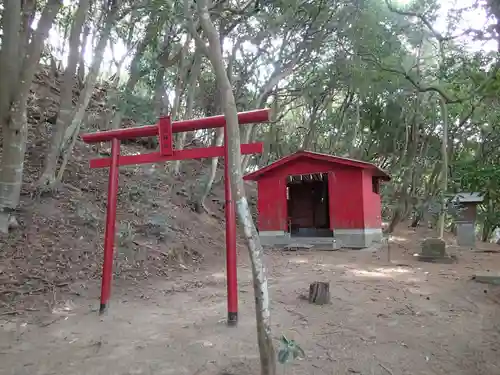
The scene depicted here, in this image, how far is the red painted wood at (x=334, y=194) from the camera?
1279cm

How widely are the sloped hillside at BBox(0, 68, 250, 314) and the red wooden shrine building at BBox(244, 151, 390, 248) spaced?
1.83 m

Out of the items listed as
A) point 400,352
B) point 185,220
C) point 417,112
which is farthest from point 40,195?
point 417,112

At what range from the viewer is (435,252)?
1046 centimetres

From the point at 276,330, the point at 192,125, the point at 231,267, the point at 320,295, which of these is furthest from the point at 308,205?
the point at 276,330

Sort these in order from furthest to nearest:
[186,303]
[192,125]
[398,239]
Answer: [398,239]
[186,303]
[192,125]

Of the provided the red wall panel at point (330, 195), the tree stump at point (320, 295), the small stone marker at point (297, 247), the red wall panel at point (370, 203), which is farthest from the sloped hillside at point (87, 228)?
the red wall panel at point (370, 203)

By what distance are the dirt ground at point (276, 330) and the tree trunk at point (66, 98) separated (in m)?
3.45

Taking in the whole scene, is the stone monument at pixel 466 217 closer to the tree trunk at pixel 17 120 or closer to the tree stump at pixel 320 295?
the tree stump at pixel 320 295

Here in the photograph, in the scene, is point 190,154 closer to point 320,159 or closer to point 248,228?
point 248,228

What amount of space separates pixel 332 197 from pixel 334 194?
12cm

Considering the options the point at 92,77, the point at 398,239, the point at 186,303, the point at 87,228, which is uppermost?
the point at 92,77

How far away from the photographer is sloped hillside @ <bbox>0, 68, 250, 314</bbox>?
691 centimetres

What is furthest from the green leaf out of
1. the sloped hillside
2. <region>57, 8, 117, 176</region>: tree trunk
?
<region>57, 8, 117, 176</region>: tree trunk

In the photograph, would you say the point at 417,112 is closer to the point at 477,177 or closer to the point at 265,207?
the point at 265,207
